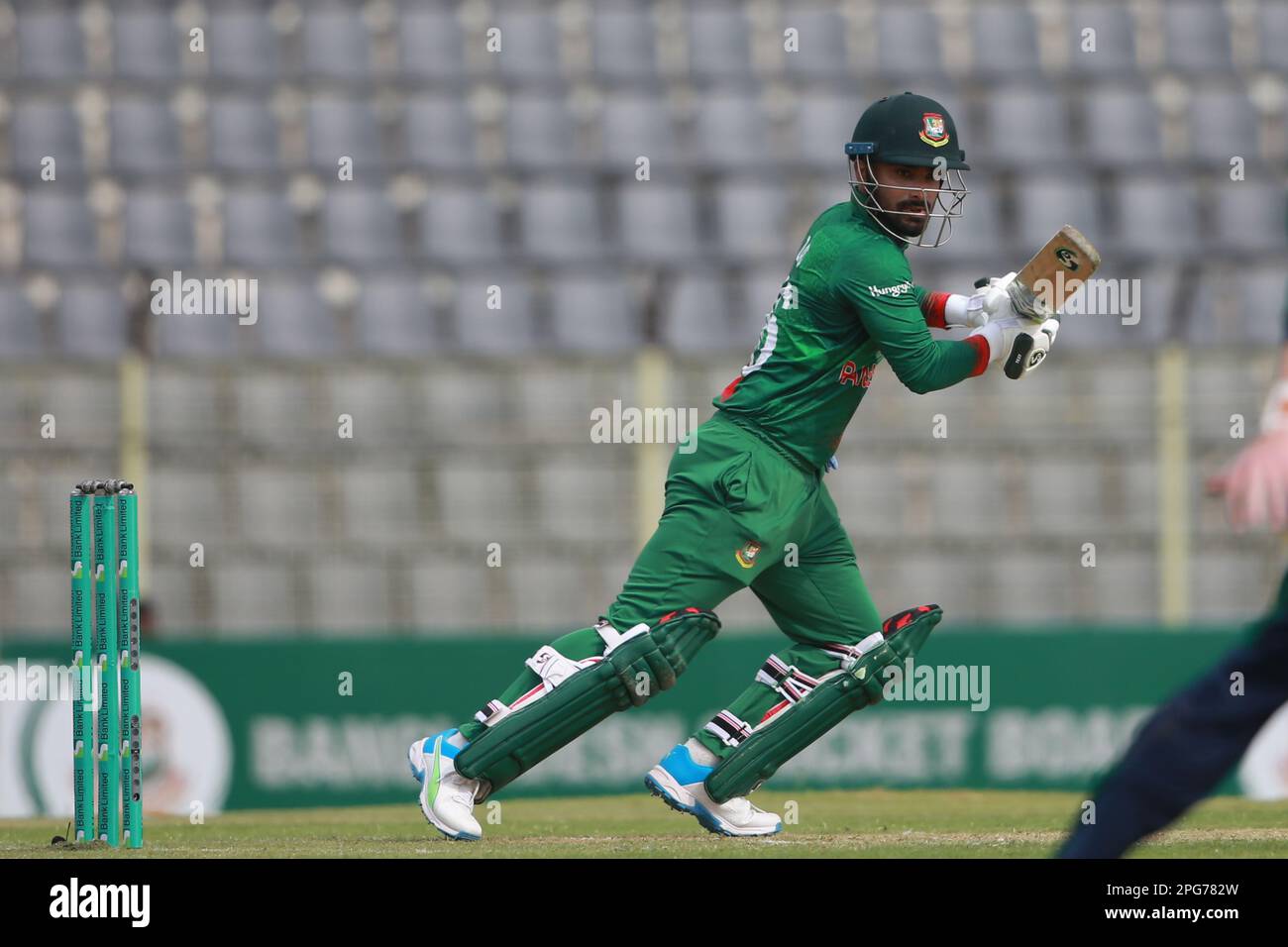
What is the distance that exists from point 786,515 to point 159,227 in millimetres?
9688

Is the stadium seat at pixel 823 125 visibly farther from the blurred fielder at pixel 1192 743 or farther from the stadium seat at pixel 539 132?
the blurred fielder at pixel 1192 743

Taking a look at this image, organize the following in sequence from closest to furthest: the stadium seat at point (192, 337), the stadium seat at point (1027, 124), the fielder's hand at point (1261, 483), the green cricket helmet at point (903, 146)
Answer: the fielder's hand at point (1261, 483), the green cricket helmet at point (903, 146), the stadium seat at point (192, 337), the stadium seat at point (1027, 124)

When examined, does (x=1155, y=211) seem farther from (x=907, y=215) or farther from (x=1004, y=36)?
(x=907, y=215)

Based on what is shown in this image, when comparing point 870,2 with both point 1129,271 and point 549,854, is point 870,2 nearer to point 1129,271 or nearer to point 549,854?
point 1129,271

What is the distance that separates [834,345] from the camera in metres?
6.28

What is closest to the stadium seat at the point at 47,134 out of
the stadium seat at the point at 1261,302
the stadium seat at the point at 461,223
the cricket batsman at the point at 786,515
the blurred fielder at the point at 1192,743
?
the stadium seat at the point at 461,223

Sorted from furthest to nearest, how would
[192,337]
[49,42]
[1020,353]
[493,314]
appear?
[49,42]
[493,314]
[192,337]
[1020,353]

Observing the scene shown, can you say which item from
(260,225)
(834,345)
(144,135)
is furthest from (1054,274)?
(144,135)

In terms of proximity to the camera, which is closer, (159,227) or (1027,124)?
(159,227)

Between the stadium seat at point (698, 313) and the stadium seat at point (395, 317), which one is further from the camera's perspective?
the stadium seat at point (395, 317)

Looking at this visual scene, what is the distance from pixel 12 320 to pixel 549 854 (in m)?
9.36

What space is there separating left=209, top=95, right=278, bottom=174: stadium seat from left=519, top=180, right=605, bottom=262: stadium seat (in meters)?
2.11

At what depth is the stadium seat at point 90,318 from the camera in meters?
13.7
